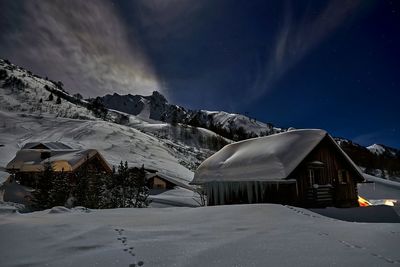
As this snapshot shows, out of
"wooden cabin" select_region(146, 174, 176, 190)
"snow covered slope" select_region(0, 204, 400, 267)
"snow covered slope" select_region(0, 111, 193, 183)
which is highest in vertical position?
"snow covered slope" select_region(0, 111, 193, 183)

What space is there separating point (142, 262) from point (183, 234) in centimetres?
163

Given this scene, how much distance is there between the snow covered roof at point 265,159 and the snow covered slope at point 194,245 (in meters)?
9.84

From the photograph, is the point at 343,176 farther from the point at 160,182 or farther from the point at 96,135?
the point at 96,135

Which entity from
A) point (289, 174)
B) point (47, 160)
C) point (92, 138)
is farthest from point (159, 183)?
point (92, 138)

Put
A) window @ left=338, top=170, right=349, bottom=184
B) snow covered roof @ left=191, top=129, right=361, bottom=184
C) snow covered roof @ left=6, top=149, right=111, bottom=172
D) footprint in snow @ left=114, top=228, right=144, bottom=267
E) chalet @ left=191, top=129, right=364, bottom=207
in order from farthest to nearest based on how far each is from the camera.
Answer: snow covered roof @ left=6, top=149, right=111, bottom=172, window @ left=338, top=170, right=349, bottom=184, chalet @ left=191, top=129, right=364, bottom=207, snow covered roof @ left=191, top=129, right=361, bottom=184, footprint in snow @ left=114, top=228, right=144, bottom=267

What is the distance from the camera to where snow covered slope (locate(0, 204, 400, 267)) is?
384 cm

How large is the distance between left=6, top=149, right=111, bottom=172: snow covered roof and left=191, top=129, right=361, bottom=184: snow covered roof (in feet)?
41.4

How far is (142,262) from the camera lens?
150 inches

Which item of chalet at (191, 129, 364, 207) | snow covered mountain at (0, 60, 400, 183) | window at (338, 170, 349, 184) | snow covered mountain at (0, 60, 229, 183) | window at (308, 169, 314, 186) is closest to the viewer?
chalet at (191, 129, 364, 207)

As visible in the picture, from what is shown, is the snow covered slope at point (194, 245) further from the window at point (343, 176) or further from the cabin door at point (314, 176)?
the window at point (343, 176)

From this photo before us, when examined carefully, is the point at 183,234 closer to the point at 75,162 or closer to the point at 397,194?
the point at 75,162

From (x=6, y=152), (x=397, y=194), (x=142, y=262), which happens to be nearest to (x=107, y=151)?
(x=6, y=152)


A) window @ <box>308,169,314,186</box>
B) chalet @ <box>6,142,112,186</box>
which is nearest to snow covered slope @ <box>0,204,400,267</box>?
window @ <box>308,169,314,186</box>

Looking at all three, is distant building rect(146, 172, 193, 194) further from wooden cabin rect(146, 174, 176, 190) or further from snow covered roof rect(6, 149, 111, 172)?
snow covered roof rect(6, 149, 111, 172)
